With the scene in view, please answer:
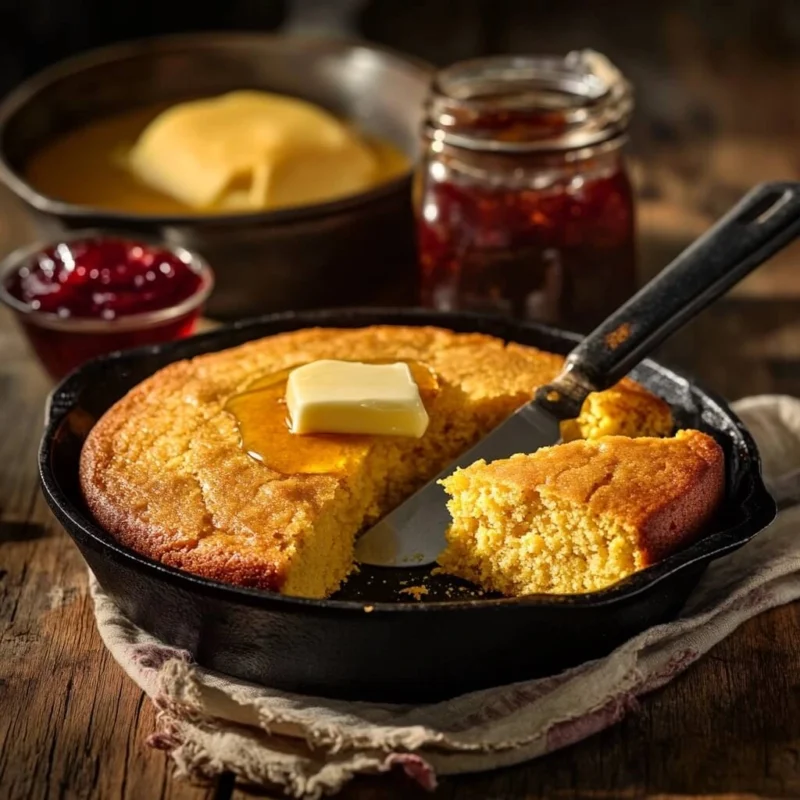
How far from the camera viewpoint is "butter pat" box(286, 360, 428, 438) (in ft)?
9.20

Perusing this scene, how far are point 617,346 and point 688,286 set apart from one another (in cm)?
22

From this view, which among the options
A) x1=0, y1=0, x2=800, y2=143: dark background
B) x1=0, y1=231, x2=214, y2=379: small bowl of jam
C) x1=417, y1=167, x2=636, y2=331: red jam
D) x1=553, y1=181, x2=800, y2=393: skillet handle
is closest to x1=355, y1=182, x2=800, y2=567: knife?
x1=553, y1=181, x2=800, y2=393: skillet handle

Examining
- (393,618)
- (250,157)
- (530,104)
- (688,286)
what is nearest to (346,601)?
(393,618)

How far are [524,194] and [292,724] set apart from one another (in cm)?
178

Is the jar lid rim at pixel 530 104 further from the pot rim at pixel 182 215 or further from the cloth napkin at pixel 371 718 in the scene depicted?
the cloth napkin at pixel 371 718

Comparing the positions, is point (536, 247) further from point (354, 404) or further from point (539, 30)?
point (539, 30)

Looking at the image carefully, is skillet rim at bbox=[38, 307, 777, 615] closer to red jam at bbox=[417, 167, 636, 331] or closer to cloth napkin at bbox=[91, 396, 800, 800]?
cloth napkin at bbox=[91, 396, 800, 800]

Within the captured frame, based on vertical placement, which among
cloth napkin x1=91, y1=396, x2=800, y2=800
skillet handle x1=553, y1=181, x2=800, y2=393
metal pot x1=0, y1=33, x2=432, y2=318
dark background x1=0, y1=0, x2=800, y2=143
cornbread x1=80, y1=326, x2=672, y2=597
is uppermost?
skillet handle x1=553, y1=181, x2=800, y2=393

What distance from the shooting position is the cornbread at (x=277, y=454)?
258 cm

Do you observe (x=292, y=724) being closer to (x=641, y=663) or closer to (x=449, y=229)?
(x=641, y=663)

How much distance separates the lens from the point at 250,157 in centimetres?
429

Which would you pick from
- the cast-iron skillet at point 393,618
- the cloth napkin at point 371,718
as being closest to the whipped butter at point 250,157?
the cast-iron skillet at point 393,618

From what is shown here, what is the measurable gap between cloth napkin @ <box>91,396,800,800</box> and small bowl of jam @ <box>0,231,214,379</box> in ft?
3.88

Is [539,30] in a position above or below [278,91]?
below
